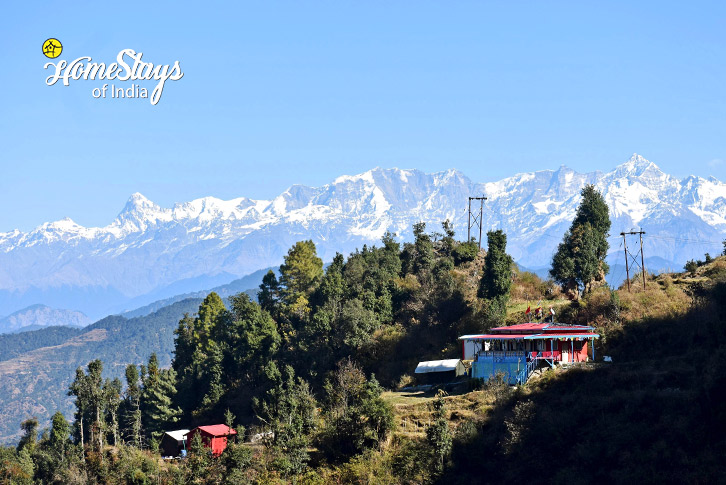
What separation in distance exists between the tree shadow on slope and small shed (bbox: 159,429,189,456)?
108 feet

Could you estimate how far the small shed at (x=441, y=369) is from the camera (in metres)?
59.8

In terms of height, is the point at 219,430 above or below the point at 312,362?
below

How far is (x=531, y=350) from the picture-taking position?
57.0m

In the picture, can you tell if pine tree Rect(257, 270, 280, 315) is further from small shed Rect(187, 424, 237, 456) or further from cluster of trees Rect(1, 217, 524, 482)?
small shed Rect(187, 424, 237, 456)

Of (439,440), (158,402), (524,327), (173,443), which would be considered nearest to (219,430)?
(173,443)

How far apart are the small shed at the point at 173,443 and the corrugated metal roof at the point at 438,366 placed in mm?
24111

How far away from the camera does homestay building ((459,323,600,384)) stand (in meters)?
55.8

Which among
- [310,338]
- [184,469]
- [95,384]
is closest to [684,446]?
[184,469]

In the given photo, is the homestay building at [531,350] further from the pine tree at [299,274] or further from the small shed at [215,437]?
the pine tree at [299,274]

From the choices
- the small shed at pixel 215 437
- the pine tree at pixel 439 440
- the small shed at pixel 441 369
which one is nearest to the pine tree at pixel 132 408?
the small shed at pixel 215 437

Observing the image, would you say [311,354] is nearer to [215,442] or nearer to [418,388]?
[215,442]

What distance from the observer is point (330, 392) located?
64125mm

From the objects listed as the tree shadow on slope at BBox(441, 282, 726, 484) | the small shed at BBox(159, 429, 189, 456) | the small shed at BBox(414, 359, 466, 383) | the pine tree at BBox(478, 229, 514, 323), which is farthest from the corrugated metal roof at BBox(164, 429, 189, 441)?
the tree shadow on slope at BBox(441, 282, 726, 484)

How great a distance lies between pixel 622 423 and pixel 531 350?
465 inches
